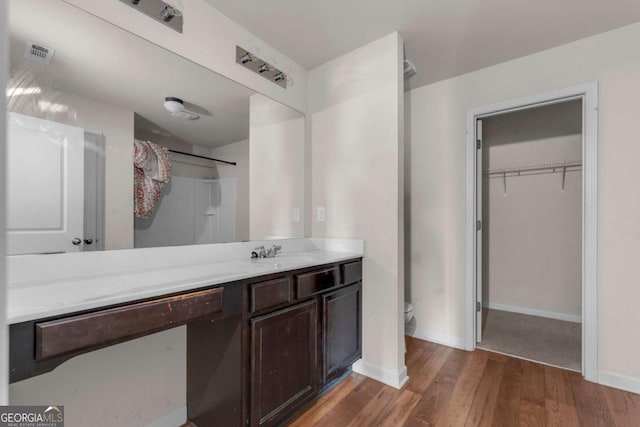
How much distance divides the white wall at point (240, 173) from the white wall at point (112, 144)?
0.52m

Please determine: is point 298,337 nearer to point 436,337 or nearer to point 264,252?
point 264,252

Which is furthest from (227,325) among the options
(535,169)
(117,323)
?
(535,169)

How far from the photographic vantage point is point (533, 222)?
10.8 ft

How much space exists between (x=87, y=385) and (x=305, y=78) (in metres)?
2.44

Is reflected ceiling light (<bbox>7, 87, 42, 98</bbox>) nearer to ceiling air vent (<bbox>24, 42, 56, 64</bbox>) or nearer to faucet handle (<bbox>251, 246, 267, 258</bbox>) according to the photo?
ceiling air vent (<bbox>24, 42, 56, 64</bbox>)

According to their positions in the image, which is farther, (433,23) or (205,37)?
(433,23)

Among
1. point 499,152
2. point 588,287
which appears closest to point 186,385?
point 588,287

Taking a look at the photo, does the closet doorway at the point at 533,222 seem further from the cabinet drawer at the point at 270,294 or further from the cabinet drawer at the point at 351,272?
the cabinet drawer at the point at 270,294

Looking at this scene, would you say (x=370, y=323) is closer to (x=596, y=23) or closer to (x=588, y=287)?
(x=588, y=287)

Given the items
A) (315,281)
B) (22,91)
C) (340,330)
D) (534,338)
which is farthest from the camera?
(534,338)

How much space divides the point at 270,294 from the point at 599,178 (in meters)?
2.34

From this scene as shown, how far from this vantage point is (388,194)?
1987mm

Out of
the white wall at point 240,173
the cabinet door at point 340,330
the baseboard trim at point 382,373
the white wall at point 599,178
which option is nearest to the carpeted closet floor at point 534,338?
the white wall at point 599,178

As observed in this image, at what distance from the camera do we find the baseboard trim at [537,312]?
10.1 feet
